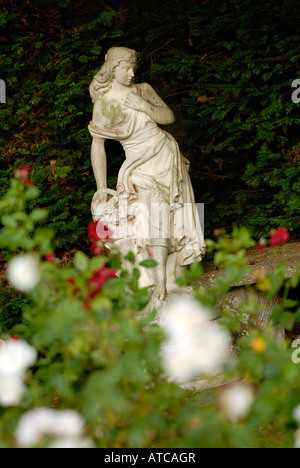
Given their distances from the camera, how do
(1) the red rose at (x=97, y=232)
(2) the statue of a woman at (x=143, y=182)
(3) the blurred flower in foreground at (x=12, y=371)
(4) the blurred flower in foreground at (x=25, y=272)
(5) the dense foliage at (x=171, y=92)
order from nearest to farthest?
(3) the blurred flower in foreground at (x=12, y=371) < (4) the blurred flower in foreground at (x=25, y=272) < (1) the red rose at (x=97, y=232) < (2) the statue of a woman at (x=143, y=182) < (5) the dense foliage at (x=171, y=92)

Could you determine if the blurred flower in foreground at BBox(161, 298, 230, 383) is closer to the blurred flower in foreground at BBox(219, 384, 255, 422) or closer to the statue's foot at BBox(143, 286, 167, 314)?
the blurred flower in foreground at BBox(219, 384, 255, 422)

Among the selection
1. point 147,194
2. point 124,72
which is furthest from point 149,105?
point 147,194

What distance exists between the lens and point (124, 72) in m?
3.99

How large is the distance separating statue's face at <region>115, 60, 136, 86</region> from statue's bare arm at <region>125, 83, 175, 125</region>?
94 millimetres

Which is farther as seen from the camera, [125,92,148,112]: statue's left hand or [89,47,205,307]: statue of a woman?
[125,92,148,112]: statue's left hand

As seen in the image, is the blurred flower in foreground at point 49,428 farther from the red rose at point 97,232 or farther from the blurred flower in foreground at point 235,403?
the red rose at point 97,232

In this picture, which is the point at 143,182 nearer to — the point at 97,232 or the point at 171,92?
the point at 97,232

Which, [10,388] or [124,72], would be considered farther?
[124,72]

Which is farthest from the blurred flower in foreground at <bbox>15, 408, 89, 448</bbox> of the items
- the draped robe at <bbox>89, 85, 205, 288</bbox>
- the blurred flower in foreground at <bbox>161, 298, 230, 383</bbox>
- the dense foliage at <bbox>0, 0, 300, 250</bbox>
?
the dense foliage at <bbox>0, 0, 300, 250</bbox>

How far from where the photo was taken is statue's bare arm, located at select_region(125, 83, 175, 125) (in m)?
3.97

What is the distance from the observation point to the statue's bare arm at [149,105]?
3.97 metres

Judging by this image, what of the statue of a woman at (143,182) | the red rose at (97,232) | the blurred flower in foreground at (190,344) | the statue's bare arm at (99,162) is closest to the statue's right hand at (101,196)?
the statue of a woman at (143,182)

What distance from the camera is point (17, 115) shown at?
4.97 meters

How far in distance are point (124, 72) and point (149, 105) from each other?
10.7 inches
